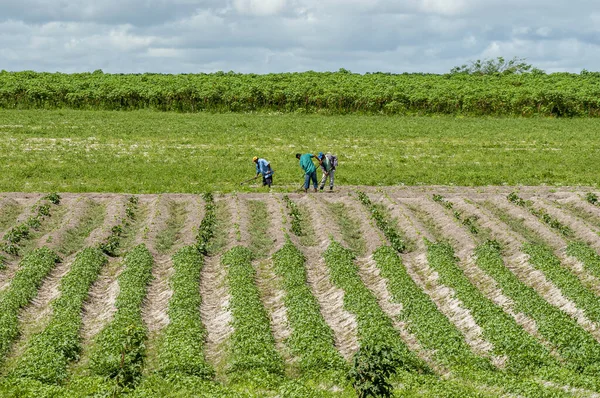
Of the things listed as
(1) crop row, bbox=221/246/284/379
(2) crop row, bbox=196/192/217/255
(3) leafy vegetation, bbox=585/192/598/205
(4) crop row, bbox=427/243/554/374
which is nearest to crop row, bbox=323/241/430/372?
(4) crop row, bbox=427/243/554/374

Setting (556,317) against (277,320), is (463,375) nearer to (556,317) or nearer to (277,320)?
(556,317)

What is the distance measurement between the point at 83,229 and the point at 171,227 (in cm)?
313

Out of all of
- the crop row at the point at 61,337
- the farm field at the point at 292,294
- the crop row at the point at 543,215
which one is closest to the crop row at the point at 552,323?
the farm field at the point at 292,294

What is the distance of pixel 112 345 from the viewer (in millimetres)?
16281

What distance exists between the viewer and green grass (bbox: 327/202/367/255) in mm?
25180

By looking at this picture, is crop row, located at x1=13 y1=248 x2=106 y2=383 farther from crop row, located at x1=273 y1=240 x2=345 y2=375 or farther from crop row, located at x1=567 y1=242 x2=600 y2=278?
crop row, located at x1=567 y1=242 x2=600 y2=278

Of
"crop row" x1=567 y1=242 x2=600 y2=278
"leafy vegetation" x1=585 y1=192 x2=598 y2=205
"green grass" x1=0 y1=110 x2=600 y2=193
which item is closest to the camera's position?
"crop row" x1=567 y1=242 x2=600 y2=278

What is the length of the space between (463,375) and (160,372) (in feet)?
20.6

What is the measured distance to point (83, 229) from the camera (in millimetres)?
26594

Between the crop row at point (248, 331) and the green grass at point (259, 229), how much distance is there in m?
1.96

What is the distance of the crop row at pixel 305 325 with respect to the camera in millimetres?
15648

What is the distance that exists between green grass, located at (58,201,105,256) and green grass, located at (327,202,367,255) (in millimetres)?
9020

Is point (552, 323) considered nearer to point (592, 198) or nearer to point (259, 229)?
point (259, 229)

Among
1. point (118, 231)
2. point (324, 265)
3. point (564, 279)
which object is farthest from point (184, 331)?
point (564, 279)
